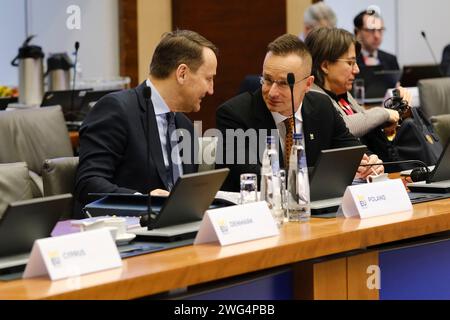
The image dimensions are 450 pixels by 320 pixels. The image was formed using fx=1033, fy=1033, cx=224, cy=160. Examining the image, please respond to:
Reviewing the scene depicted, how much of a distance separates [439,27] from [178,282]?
8161 mm

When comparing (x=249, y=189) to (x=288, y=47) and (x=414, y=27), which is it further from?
(x=414, y=27)

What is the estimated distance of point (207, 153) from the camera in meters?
3.73

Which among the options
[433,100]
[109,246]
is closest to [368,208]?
[109,246]

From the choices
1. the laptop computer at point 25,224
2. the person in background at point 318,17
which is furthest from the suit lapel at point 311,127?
the person in background at point 318,17

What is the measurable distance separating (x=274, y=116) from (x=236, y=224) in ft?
4.04

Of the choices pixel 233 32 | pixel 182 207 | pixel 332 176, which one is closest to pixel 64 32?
pixel 233 32

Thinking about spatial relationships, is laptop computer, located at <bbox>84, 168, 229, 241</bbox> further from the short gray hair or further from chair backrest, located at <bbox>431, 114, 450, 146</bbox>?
the short gray hair

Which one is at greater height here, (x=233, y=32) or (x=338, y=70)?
(x=233, y=32)

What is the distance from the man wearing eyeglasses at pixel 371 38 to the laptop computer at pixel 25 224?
564 cm

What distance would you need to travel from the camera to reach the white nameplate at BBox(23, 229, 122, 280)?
215 cm

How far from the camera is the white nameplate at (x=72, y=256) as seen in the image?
2148 millimetres

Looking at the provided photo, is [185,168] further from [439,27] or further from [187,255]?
[439,27]

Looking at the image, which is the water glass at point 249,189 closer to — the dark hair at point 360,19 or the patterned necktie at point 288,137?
the patterned necktie at point 288,137

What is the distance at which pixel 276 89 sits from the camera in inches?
143
